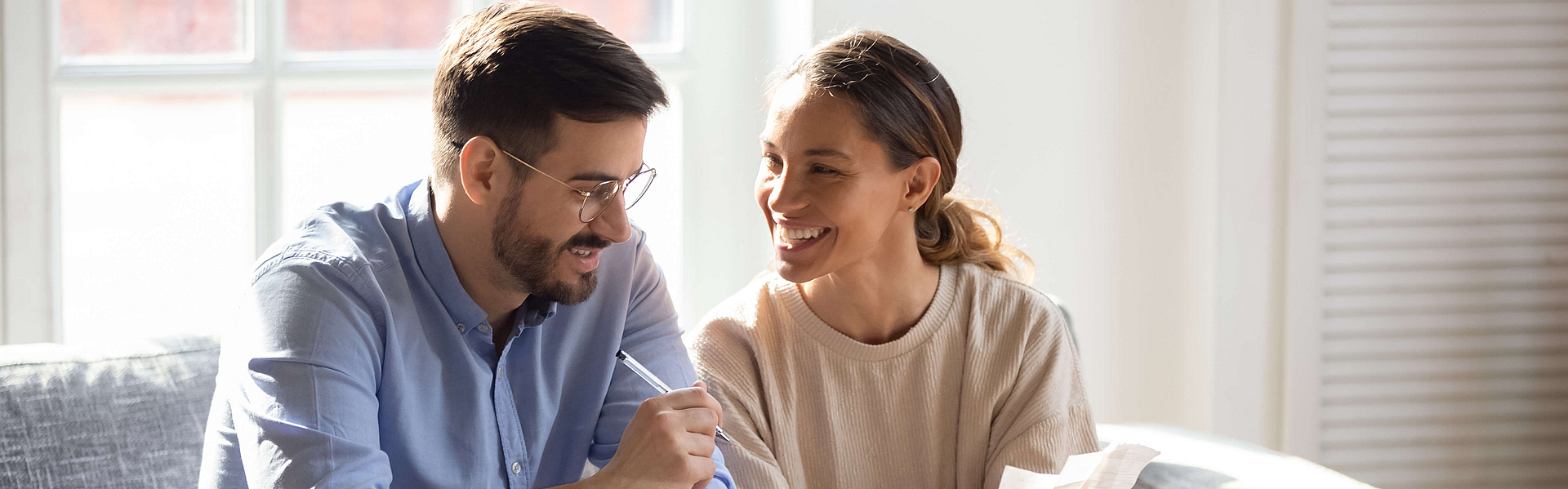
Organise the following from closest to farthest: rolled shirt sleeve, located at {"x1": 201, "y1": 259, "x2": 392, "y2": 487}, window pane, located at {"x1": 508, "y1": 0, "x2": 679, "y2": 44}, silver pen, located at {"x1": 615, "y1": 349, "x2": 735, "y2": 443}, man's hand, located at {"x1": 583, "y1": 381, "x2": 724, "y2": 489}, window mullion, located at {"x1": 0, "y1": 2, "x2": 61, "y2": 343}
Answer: rolled shirt sleeve, located at {"x1": 201, "y1": 259, "x2": 392, "y2": 487}
man's hand, located at {"x1": 583, "y1": 381, "x2": 724, "y2": 489}
silver pen, located at {"x1": 615, "y1": 349, "x2": 735, "y2": 443}
window mullion, located at {"x1": 0, "y1": 2, "x2": 61, "y2": 343}
window pane, located at {"x1": 508, "y1": 0, "x2": 679, "y2": 44}

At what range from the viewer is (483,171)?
3.79 feet

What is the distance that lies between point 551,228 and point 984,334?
63 cm

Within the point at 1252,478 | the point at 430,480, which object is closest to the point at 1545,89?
the point at 1252,478

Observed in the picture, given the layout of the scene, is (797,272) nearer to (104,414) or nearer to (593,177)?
(593,177)

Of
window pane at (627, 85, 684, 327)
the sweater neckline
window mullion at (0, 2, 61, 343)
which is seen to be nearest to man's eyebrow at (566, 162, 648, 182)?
the sweater neckline

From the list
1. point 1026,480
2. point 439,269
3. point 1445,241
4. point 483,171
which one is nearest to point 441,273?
point 439,269

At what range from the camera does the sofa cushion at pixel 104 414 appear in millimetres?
1254

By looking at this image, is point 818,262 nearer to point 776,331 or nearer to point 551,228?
point 776,331

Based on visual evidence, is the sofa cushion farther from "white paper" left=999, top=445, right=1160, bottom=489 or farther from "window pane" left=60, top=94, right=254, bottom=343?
"white paper" left=999, top=445, right=1160, bottom=489

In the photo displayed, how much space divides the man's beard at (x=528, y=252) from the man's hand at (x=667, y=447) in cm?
16

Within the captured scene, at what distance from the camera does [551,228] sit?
1.15m

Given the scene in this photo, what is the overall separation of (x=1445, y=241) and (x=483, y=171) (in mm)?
2008

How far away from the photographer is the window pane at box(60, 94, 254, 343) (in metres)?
2.21

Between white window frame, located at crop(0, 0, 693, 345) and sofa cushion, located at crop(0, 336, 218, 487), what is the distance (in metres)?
0.90
